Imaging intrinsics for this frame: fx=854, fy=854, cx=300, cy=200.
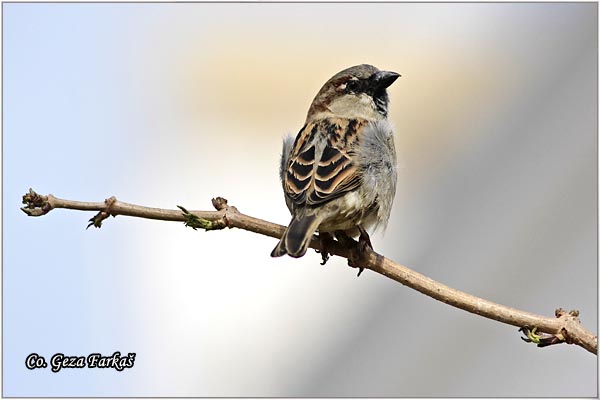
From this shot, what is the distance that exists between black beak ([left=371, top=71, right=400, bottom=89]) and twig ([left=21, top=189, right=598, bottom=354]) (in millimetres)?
1679

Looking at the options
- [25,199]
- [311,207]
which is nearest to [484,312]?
[311,207]

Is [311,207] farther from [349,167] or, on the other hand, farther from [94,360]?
[94,360]

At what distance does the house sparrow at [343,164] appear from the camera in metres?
4.31

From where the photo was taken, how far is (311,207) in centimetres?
429

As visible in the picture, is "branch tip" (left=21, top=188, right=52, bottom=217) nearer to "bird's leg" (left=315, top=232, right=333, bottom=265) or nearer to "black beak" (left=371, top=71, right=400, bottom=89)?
"bird's leg" (left=315, top=232, right=333, bottom=265)

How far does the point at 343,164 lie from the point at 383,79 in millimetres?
815

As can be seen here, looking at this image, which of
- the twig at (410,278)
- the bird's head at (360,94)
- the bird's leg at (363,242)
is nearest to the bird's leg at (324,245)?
the bird's leg at (363,242)

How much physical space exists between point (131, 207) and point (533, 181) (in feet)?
24.6

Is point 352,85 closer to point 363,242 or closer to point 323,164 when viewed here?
point 323,164

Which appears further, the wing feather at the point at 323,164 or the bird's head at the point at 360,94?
the bird's head at the point at 360,94

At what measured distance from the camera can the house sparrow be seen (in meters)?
4.31

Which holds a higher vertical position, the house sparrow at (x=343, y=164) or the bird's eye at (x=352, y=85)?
the bird's eye at (x=352, y=85)

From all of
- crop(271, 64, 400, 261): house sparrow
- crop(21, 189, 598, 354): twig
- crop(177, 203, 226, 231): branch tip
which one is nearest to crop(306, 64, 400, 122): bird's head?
crop(271, 64, 400, 261): house sparrow

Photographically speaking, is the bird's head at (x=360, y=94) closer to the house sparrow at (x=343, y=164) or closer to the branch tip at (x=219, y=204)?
the house sparrow at (x=343, y=164)
